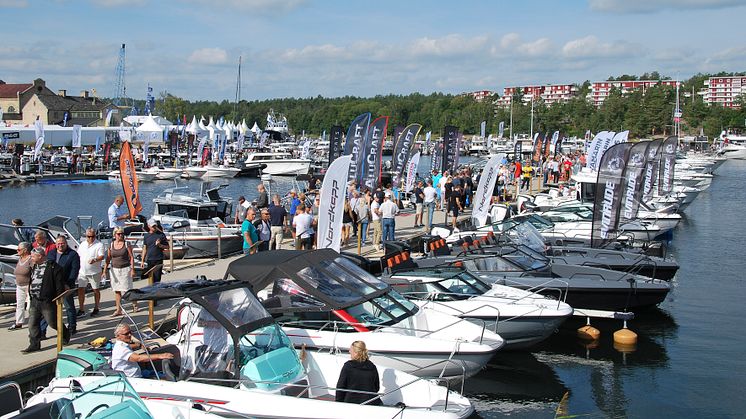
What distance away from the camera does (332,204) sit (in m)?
16.5

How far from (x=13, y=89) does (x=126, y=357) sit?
127 metres

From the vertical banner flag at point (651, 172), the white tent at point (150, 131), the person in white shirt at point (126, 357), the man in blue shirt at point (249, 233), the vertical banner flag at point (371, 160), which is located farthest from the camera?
the white tent at point (150, 131)

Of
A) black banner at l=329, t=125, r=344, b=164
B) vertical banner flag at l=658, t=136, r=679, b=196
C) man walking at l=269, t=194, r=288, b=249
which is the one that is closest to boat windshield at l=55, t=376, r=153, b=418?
man walking at l=269, t=194, r=288, b=249

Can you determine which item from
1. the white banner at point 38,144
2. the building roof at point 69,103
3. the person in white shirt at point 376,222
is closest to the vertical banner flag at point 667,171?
the person in white shirt at point 376,222

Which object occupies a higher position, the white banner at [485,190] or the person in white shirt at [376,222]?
the white banner at [485,190]

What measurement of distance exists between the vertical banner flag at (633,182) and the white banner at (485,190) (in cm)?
409

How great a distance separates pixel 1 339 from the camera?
12.5 meters

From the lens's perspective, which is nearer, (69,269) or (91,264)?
(69,269)

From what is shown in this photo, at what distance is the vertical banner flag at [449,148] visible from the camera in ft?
112

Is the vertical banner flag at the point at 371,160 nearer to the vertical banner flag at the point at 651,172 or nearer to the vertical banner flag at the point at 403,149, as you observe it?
the vertical banner flag at the point at 403,149

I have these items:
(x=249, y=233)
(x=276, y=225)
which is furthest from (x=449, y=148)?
(x=249, y=233)

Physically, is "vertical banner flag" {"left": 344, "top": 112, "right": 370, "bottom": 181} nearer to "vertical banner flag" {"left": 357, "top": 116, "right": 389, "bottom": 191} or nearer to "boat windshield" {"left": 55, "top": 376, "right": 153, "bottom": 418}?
"vertical banner flag" {"left": 357, "top": 116, "right": 389, "bottom": 191}

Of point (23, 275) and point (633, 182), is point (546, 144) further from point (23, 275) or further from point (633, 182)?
point (23, 275)

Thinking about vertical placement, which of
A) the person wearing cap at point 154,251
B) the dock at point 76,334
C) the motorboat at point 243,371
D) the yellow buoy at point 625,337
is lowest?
the yellow buoy at point 625,337
